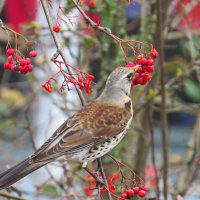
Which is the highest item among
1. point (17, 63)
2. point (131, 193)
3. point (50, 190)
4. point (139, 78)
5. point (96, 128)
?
point (17, 63)

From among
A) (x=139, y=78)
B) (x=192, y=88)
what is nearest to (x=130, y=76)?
(x=139, y=78)

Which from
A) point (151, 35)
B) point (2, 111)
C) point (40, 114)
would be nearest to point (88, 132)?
point (151, 35)

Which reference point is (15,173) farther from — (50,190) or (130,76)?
(50,190)

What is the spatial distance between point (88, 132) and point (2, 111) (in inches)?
112

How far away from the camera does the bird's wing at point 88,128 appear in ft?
9.94

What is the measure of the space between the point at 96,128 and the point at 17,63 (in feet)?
1.97

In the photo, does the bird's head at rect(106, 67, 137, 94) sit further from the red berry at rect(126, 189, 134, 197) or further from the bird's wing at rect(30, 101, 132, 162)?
the red berry at rect(126, 189, 134, 197)

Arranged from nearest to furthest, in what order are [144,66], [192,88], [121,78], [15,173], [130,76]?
[15,173] < [144,66] < [130,76] < [121,78] < [192,88]

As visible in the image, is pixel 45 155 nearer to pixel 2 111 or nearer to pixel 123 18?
pixel 123 18

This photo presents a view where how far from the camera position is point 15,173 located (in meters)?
2.71

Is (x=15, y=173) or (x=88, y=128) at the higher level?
(x=88, y=128)

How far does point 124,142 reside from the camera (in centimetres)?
420

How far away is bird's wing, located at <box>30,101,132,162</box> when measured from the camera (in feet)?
9.94

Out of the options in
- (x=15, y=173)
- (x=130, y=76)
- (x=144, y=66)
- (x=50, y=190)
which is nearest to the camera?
(x=15, y=173)
